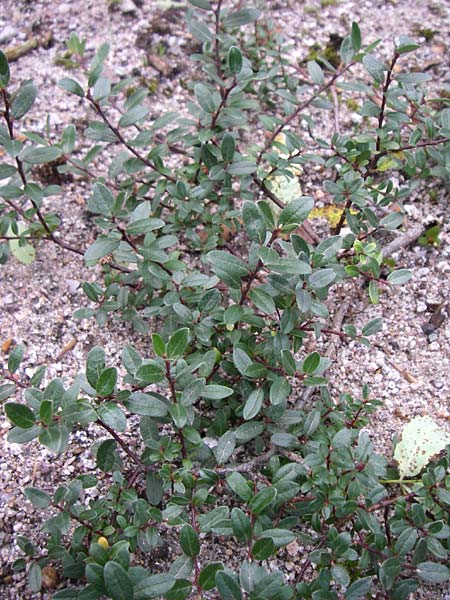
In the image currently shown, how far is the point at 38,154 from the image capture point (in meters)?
1.91

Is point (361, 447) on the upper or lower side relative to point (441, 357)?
upper

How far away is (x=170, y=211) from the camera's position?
246cm

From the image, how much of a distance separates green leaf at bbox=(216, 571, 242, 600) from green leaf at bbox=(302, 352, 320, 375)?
1.99 feet

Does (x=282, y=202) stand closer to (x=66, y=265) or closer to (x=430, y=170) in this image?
(x=430, y=170)

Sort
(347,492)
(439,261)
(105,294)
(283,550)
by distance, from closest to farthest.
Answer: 1. (347,492)
2. (283,550)
3. (105,294)
4. (439,261)

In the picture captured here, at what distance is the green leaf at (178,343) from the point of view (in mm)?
1530

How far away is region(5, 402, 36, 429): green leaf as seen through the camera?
1374mm

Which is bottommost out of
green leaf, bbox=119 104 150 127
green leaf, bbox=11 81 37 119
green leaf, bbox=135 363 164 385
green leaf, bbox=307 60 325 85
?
green leaf, bbox=135 363 164 385

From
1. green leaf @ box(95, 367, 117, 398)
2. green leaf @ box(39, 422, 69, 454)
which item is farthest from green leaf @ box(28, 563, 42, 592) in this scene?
green leaf @ box(95, 367, 117, 398)

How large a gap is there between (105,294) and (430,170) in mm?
1347

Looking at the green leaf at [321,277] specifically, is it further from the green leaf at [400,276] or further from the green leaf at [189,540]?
the green leaf at [189,540]

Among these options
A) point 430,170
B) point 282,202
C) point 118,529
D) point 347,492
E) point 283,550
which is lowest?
point 283,550

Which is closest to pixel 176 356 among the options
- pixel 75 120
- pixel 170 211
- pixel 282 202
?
pixel 170 211

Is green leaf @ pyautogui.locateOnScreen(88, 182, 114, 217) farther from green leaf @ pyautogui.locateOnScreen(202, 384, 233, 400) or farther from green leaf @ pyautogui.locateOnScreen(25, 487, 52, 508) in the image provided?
green leaf @ pyautogui.locateOnScreen(25, 487, 52, 508)
